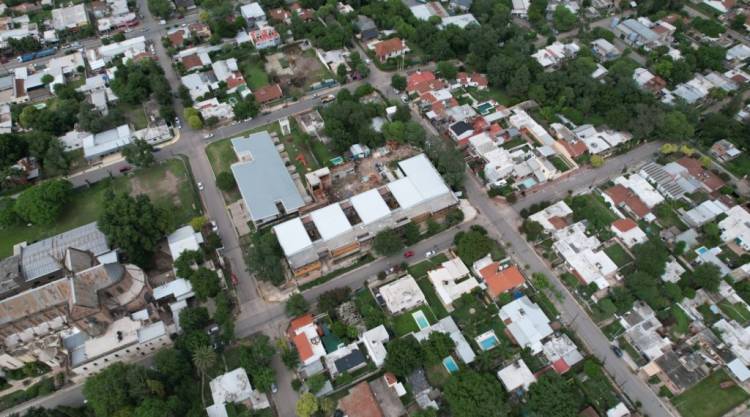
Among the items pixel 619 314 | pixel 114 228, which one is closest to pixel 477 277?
pixel 619 314

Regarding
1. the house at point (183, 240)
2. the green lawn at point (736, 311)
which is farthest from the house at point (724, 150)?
the house at point (183, 240)

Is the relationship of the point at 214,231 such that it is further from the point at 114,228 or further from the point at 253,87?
the point at 253,87

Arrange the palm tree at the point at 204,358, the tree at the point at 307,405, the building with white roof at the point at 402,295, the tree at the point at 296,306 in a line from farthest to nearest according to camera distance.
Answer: the building with white roof at the point at 402,295 < the tree at the point at 296,306 < the palm tree at the point at 204,358 < the tree at the point at 307,405

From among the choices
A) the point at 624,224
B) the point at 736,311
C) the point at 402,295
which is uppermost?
the point at 402,295

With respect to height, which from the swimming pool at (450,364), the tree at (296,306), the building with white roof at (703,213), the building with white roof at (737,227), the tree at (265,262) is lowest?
the building with white roof at (737,227)

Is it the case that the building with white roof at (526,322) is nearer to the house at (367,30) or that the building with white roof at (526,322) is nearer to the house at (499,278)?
the house at (499,278)

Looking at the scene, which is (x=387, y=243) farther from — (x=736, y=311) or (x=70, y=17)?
(x=70, y=17)

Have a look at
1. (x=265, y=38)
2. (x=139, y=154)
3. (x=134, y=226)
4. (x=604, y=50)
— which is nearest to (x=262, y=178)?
(x=134, y=226)
